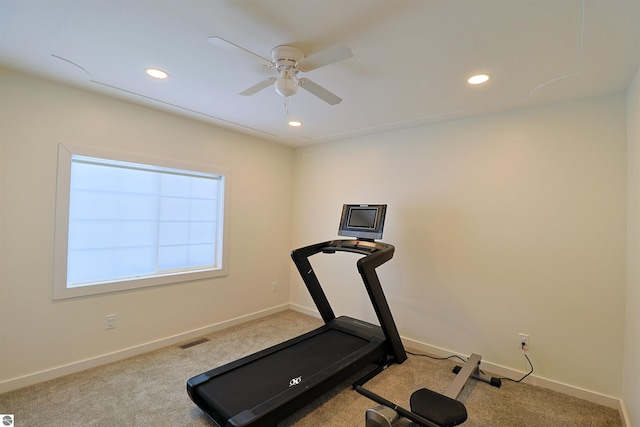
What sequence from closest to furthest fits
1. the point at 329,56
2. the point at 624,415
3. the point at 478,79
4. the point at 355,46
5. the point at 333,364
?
1. the point at 329,56
2. the point at 355,46
3. the point at 624,415
4. the point at 478,79
5. the point at 333,364

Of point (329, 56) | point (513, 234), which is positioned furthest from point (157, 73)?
point (513, 234)

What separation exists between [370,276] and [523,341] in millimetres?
1500

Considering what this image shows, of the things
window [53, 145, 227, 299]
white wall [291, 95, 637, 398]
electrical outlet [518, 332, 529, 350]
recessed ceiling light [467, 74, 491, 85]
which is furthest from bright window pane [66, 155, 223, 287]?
electrical outlet [518, 332, 529, 350]

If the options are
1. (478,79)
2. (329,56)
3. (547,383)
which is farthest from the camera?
(547,383)

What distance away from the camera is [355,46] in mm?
1825

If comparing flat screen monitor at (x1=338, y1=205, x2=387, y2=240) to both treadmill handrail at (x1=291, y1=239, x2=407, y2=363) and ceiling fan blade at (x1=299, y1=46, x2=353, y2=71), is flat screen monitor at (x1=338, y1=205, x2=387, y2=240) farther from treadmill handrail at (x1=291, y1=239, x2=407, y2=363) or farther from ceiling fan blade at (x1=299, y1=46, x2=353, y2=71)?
ceiling fan blade at (x1=299, y1=46, x2=353, y2=71)

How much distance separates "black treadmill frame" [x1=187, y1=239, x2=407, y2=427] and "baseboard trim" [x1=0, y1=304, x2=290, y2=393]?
3.92 feet

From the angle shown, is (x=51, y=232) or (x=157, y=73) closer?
(x=157, y=73)

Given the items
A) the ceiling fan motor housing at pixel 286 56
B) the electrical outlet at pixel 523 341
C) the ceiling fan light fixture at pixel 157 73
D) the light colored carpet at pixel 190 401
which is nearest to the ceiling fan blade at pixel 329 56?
the ceiling fan motor housing at pixel 286 56

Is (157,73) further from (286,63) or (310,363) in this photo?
(310,363)

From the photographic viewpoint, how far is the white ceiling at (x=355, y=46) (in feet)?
4.94

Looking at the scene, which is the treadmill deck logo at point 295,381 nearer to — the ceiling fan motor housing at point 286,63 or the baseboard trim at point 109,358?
the baseboard trim at point 109,358

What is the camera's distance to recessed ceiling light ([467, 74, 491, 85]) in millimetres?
2143

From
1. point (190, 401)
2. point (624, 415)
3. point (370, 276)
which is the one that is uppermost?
point (370, 276)
